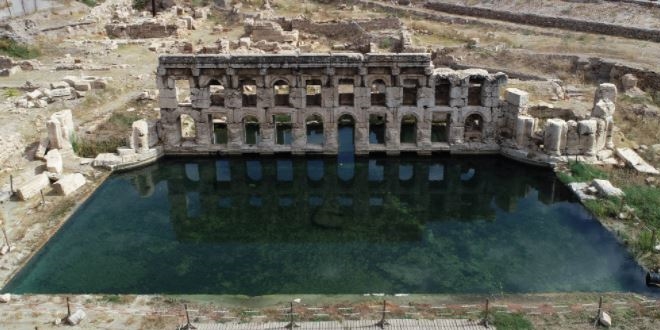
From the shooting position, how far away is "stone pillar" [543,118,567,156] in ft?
86.6

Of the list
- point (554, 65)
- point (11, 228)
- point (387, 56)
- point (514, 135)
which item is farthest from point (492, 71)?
point (11, 228)

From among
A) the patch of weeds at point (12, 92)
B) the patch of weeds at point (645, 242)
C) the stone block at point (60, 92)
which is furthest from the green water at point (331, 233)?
the patch of weeds at point (12, 92)

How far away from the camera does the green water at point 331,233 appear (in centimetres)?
1934

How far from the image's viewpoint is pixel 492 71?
36.6 metres

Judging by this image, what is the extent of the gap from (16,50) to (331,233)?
2657cm

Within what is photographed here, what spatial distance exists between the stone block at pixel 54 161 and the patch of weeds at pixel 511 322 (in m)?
17.7

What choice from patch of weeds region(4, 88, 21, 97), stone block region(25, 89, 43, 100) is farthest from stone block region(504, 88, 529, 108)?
patch of weeds region(4, 88, 21, 97)

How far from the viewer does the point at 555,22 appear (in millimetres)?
44375

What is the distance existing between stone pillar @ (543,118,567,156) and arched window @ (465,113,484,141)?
313 centimetres

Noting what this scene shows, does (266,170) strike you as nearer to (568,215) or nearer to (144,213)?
(144,213)

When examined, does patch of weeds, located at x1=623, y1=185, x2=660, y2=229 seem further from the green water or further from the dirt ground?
the dirt ground

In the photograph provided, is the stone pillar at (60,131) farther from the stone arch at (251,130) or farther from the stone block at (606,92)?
the stone block at (606,92)

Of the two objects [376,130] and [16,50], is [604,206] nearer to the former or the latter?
[376,130]

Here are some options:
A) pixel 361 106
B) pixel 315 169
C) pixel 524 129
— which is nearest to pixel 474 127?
pixel 524 129
